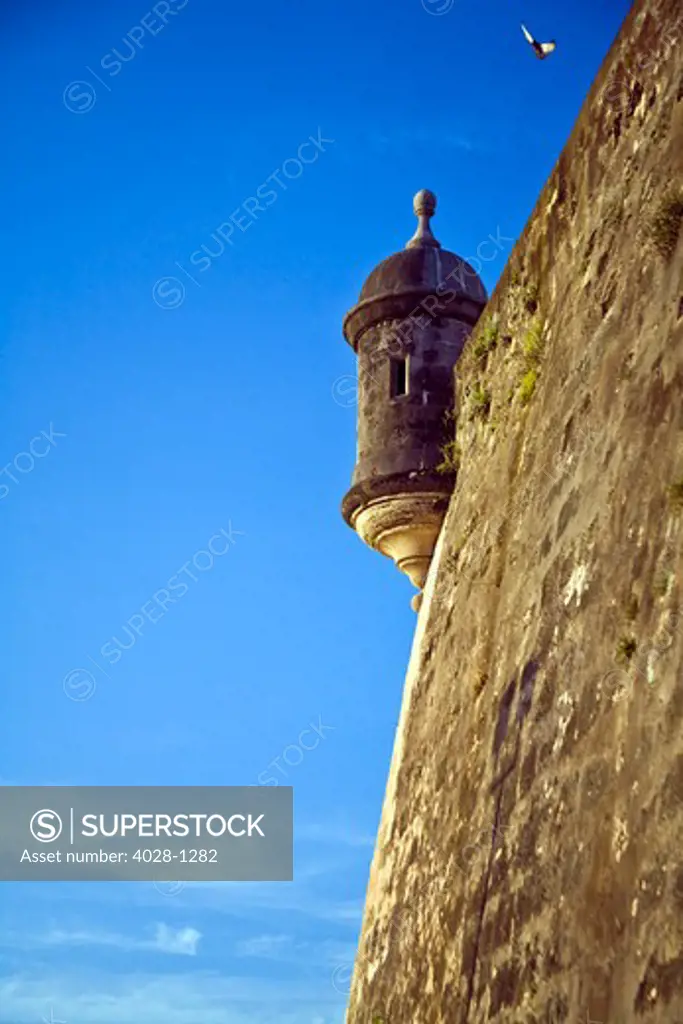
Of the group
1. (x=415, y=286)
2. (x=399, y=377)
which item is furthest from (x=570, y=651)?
(x=415, y=286)

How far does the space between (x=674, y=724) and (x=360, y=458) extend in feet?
23.0

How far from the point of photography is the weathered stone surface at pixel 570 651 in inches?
161

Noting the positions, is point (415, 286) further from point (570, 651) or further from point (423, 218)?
point (570, 651)

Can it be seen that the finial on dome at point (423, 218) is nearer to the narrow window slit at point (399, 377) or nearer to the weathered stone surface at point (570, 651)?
the narrow window slit at point (399, 377)

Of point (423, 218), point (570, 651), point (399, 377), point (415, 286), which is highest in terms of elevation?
point (423, 218)

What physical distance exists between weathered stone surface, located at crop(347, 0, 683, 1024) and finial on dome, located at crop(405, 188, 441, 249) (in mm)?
3408

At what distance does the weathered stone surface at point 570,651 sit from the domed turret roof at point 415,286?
107 inches

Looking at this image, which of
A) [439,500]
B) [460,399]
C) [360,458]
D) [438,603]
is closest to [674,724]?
[438,603]

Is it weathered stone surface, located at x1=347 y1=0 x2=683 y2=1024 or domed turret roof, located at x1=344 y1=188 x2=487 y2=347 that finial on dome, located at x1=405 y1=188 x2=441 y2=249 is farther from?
weathered stone surface, located at x1=347 y1=0 x2=683 y2=1024

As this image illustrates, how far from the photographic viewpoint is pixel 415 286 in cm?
1075

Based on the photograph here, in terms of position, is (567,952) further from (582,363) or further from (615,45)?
(615,45)

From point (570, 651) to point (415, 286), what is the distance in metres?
6.24

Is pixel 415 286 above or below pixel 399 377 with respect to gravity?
above

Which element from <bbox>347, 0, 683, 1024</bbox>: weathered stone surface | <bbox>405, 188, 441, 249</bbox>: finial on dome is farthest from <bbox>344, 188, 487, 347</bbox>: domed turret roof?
<bbox>347, 0, 683, 1024</bbox>: weathered stone surface
